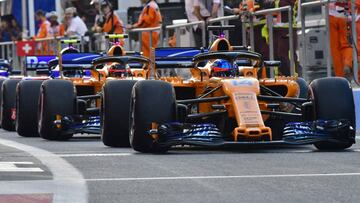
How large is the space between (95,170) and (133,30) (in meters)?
15.7

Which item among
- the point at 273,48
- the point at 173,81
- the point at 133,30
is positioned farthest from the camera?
the point at 133,30

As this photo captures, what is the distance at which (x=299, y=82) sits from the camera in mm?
16422

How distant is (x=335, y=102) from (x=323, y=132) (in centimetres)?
35

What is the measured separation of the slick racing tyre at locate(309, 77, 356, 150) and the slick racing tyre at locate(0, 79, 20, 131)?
824cm

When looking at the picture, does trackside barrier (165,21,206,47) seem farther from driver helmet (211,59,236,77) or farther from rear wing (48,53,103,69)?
driver helmet (211,59,236,77)

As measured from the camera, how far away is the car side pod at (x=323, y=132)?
45.8ft

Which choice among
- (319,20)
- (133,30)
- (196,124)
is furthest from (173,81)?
(133,30)

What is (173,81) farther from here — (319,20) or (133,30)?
(133,30)

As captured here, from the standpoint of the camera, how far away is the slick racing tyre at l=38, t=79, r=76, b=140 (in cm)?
1758

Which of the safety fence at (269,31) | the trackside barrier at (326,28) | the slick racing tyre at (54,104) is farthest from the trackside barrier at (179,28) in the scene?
the slick racing tyre at (54,104)

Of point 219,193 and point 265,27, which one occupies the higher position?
point 265,27

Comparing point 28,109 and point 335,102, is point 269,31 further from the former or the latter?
point 335,102

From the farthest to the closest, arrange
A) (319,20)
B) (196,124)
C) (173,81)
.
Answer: (319,20) → (173,81) → (196,124)

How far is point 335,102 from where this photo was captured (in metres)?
14.1
